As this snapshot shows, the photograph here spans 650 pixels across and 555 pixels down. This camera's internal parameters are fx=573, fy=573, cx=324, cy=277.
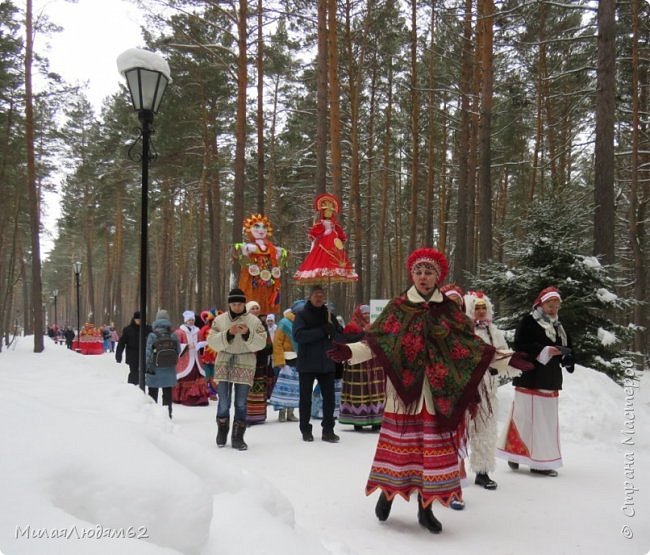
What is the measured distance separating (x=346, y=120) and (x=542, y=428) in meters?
19.9

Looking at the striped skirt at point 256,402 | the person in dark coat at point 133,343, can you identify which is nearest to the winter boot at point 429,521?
the striped skirt at point 256,402

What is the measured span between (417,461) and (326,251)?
24.5ft

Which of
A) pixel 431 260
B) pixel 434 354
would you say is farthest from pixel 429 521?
pixel 431 260

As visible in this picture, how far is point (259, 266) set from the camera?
43.2 ft

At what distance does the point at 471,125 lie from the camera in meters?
19.6

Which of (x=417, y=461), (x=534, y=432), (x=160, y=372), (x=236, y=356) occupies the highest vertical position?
(x=236, y=356)

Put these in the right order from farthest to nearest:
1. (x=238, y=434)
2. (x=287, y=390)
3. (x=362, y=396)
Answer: (x=287, y=390) < (x=362, y=396) < (x=238, y=434)

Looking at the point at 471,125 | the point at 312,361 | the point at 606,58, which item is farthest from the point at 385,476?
the point at 471,125

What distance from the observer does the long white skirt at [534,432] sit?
19.5 ft

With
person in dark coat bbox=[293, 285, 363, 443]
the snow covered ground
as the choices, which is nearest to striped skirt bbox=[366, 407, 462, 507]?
the snow covered ground

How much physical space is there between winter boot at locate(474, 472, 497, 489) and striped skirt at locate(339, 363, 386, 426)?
2.75m

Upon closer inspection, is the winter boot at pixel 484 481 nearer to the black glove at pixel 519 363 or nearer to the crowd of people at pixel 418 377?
the crowd of people at pixel 418 377

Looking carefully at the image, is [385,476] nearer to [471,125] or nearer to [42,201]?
[471,125]

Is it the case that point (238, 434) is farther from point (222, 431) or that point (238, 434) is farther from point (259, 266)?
point (259, 266)
